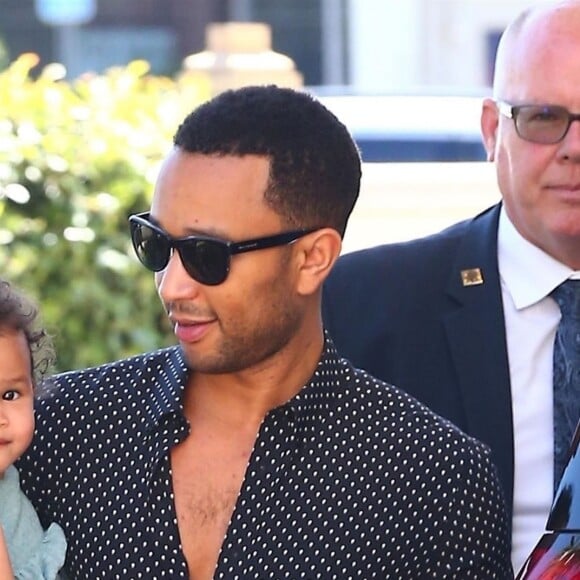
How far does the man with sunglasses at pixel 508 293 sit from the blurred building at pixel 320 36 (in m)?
12.3

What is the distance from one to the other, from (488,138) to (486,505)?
4.74 feet

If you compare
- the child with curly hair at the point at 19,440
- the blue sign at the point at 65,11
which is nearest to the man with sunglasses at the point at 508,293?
the child with curly hair at the point at 19,440

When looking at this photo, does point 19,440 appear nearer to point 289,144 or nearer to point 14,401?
point 14,401

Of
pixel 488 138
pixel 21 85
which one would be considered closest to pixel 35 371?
pixel 488 138

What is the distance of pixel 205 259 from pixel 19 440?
0.48 metres

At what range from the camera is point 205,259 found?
304 cm

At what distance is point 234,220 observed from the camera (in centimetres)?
308

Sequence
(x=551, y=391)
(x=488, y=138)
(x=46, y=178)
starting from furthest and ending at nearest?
(x=46, y=178) < (x=488, y=138) < (x=551, y=391)

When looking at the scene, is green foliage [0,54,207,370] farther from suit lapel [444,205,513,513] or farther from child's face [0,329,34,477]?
child's face [0,329,34,477]

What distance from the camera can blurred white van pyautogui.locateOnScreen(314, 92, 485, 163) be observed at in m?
10.7

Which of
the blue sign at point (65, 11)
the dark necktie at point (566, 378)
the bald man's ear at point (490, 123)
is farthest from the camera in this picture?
the blue sign at point (65, 11)

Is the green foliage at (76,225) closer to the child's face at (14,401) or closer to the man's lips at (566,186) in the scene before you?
the man's lips at (566,186)

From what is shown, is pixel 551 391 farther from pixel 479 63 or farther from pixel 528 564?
pixel 479 63

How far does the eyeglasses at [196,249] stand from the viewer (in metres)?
3.04
